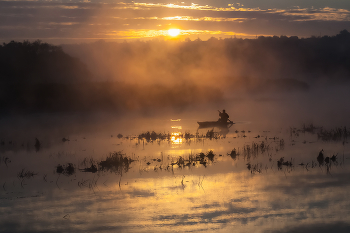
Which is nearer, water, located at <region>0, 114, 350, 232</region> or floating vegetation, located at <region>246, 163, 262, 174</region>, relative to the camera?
water, located at <region>0, 114, 350, 232</region>

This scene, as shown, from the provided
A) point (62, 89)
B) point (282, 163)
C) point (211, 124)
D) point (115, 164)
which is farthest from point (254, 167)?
point (62, 89)

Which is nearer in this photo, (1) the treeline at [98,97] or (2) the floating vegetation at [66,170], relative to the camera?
(2) the floating vegetation at [66,170]

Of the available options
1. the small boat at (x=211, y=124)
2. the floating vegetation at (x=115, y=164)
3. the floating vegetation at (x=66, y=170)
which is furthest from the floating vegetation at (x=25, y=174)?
the small boat at (x=211, y=124)

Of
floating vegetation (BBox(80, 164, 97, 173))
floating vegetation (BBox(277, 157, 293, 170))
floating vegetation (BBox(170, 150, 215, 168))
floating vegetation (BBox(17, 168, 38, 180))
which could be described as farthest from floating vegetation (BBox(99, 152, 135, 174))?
floating vegetation (BBox(277, 157, 293, 170))

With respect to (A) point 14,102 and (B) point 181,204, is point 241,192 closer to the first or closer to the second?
(B) point 181,204

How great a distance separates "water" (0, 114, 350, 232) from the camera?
1045cm

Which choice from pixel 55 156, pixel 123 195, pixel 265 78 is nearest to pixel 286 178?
pixel 123 195

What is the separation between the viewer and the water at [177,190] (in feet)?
34.3

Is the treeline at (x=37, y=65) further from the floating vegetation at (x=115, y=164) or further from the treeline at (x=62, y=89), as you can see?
the floating vegetation at (x=115, y=164)

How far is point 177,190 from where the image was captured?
13.4 metres

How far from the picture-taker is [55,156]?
20.2 metres

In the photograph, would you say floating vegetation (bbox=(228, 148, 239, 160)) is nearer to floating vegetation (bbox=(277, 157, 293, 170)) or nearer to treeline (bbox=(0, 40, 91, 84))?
floating vegetation (bbox=(277, 157, 293, 170))

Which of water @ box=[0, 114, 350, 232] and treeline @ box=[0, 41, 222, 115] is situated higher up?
treeline @ box=[0, 41, 222, 115]

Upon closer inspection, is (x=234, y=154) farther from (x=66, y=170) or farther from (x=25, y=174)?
(x=25, y=174)
